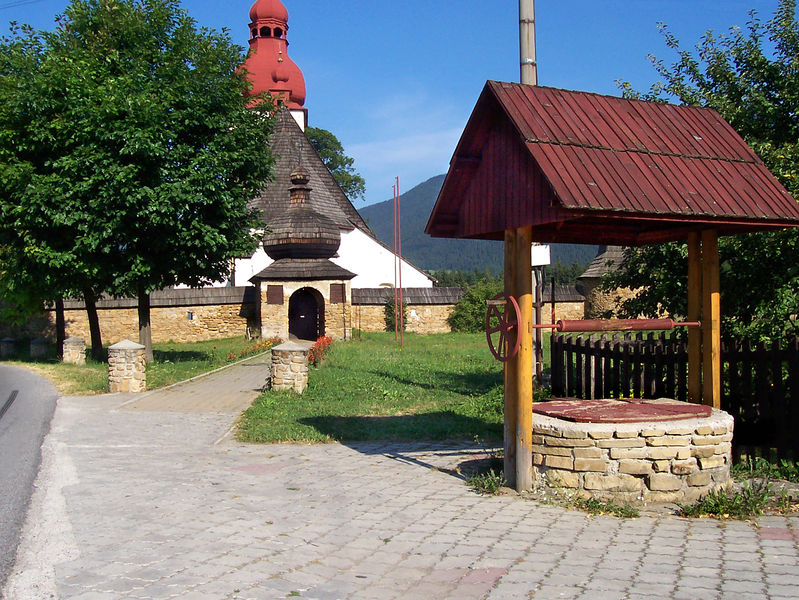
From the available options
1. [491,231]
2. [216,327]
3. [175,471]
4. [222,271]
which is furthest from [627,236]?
[216,327]

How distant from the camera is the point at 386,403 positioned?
12.4 metres

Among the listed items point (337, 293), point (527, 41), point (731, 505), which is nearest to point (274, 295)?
point (337, 293)

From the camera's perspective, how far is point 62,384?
1661 centimetres

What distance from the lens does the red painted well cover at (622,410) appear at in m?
6.33

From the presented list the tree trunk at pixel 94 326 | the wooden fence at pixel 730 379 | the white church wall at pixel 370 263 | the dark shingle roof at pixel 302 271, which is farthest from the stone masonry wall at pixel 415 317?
the wooden fence at pixel 730 379

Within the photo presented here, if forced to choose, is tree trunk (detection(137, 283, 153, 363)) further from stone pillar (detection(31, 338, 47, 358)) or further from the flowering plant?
stone pillar (detection(31, 338, 47, 358))

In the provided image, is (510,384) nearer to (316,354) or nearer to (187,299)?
(316,354)

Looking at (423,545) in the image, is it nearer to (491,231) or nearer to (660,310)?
(491,231)

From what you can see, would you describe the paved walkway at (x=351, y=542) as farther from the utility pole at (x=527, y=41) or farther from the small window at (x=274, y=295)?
the small window at (x=274, y=295)

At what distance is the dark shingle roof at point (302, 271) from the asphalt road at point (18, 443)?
29.8ft

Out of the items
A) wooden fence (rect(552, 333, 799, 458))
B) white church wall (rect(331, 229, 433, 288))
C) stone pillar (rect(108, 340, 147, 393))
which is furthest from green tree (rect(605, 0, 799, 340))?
white church wall (rect(331, 229, 433, 288))

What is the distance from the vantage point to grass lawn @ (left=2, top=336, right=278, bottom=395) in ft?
53.4

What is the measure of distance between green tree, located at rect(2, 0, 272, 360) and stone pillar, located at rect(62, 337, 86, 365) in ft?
6.34

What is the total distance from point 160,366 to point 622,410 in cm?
1486
